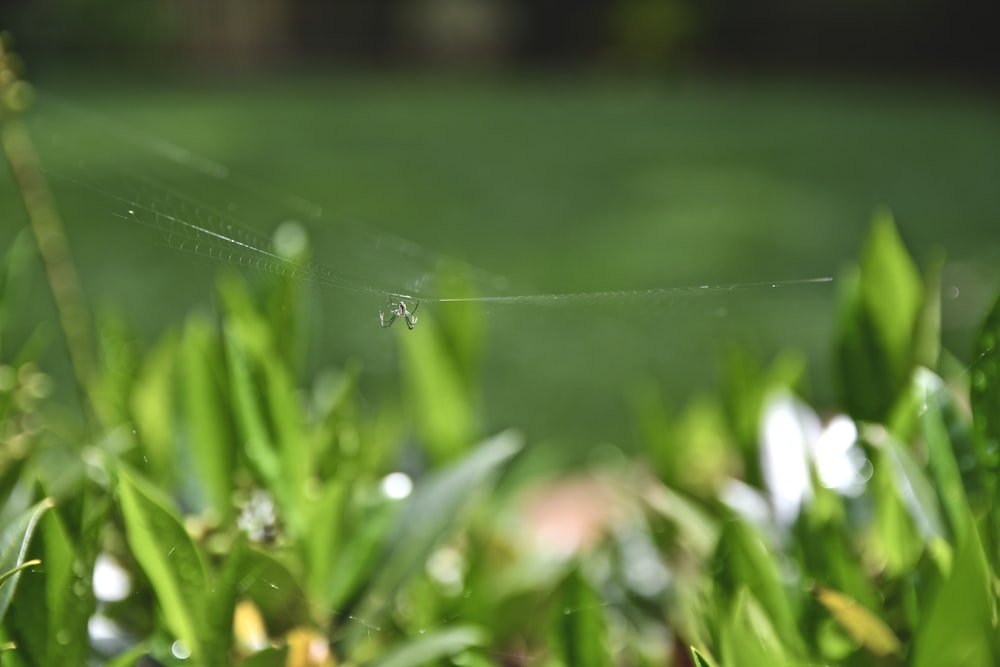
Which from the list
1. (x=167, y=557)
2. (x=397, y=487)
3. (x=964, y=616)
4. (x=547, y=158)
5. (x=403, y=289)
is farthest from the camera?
(x=547, y=158)

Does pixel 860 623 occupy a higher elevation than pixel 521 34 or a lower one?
lower

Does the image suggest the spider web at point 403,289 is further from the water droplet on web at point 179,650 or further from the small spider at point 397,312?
the water droplet on web at point 179,650

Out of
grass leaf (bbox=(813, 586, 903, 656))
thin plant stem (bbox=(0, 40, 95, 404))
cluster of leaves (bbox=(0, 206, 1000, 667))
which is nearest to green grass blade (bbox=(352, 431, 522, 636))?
cluster of leaves (bbox=(0, 206, 1000, 667))

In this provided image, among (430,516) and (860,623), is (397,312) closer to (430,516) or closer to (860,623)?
(430,516)

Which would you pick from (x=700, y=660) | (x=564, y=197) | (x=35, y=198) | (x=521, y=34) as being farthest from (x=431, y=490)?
(x=521, y=34)

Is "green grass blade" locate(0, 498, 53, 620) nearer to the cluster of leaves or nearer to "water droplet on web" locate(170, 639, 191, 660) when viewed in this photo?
the cluster of leaves

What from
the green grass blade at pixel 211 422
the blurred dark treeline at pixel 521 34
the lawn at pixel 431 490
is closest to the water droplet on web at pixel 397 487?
the lawn at pixel 431 490
